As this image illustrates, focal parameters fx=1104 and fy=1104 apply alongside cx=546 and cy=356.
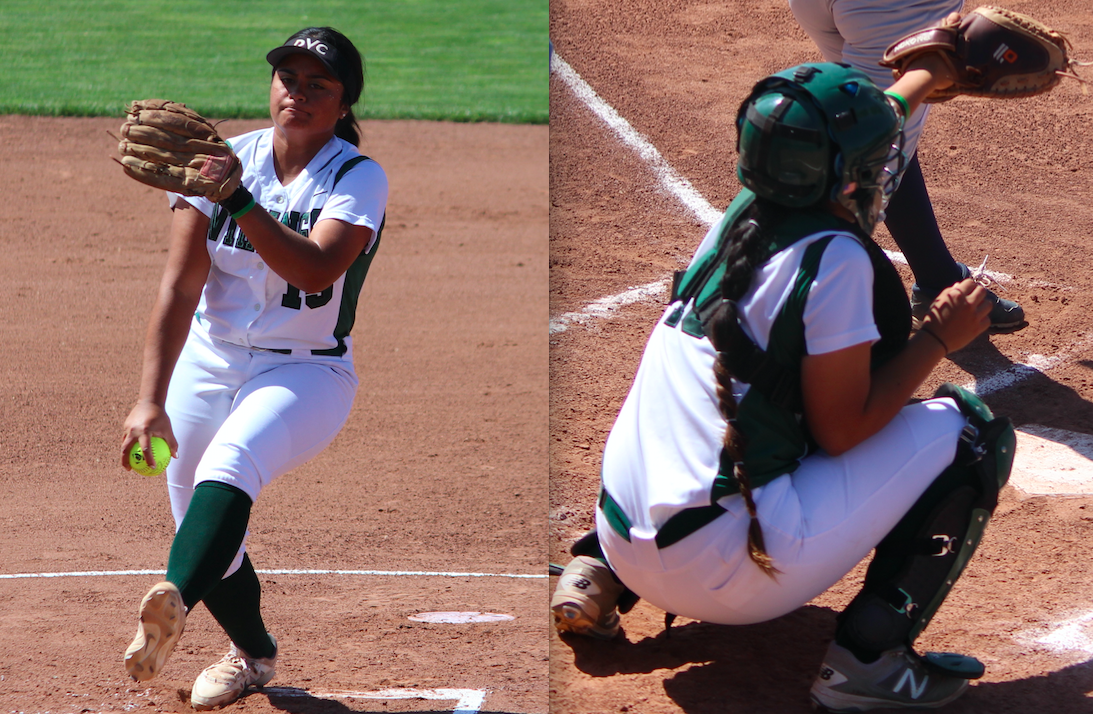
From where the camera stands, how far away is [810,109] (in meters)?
1.99

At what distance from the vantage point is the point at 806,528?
2.03m

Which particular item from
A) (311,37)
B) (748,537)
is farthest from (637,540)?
(311,37)

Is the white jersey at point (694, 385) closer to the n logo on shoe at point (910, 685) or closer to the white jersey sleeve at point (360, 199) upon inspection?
the n logo on shoe at point (910, 685)

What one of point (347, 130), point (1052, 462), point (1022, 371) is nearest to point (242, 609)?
point (347, 130)

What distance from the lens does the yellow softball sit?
2574mm

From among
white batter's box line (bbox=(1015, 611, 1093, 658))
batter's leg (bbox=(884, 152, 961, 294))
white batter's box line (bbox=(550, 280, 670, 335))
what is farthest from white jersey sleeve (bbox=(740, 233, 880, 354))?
white batter's box line (bbox=(550, 280, 670, 335))

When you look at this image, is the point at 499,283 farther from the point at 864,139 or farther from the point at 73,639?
the point at 864,139

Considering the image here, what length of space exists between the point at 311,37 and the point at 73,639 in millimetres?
1924

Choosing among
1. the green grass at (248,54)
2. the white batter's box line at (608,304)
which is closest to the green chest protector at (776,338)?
the white batter's box line at (608,304)

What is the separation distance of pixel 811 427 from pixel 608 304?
2.14 m

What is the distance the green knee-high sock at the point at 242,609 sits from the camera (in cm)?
277

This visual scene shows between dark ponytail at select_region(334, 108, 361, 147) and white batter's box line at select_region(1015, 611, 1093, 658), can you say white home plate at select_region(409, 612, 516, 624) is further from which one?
white batter's box line at select_region(1015, 611, 1093, 658)

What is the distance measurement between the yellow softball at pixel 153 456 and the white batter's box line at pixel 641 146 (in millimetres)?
2678

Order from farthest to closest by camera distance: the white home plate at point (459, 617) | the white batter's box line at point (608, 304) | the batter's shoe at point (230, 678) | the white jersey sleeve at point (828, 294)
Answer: the white batter's box line at point (608, 304), the white home plate at point (459, 617), the batter's shoe at point (230, 678), the white jersey sleeve at point (828, 294)
